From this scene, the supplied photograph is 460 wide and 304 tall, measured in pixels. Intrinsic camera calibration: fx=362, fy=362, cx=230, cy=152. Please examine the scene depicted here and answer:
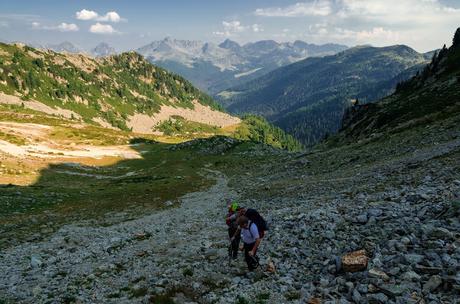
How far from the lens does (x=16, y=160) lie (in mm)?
75125

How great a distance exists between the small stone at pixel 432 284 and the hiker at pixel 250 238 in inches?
296

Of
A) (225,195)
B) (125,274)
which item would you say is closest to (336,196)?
(125,274)

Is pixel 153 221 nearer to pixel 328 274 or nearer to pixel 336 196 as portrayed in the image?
pixel 336 196

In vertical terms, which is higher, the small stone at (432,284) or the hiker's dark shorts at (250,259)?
the small stone at (432,284)

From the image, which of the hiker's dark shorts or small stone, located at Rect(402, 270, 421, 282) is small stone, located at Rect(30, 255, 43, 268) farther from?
small stone, located at Rect(402, 270, 421, 282)

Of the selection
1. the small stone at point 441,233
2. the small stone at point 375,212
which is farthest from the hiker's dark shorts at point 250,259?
the small stone at point 441,233

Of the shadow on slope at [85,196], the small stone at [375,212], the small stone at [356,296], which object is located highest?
the small stone at [375,212]

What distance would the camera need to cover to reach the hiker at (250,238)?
17.9 m

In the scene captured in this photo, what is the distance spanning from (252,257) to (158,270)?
5830 millimetres

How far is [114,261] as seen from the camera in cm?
2320

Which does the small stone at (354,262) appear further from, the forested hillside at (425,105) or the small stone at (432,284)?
the forested hillside at (425,105)

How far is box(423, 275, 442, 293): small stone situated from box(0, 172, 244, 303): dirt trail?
8.97 m

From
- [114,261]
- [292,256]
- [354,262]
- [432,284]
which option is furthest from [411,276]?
[114,261]

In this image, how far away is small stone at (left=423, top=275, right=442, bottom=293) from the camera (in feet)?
41.3
